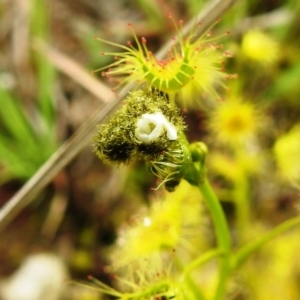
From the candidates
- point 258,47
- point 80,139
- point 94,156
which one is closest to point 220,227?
point 80,139

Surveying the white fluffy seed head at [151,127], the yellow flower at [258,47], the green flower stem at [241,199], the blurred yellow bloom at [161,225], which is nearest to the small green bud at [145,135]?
the white fluffy seed head at [151,127]

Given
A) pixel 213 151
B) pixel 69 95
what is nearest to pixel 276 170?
pixel 213 151

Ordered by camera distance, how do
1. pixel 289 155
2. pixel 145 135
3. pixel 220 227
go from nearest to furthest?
pixel 145 135, pixel 220 227, pixel 289 155

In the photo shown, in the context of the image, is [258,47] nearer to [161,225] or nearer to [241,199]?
[241,199]

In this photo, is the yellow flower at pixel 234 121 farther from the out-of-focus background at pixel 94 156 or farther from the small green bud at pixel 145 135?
the small green bud at pixel 145 135

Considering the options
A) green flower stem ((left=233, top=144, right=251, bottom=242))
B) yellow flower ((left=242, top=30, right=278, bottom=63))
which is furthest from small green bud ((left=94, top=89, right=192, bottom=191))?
yellow flower ((left=242, top=30, right=278, bottom=63))

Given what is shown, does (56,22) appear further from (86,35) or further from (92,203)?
(92,203)

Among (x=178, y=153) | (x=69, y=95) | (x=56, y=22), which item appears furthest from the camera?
(x=56, y=22)
